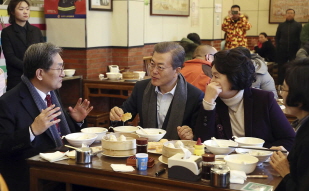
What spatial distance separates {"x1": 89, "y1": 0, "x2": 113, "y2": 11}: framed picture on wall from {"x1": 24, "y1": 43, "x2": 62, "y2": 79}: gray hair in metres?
2.95

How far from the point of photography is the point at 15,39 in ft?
16.7

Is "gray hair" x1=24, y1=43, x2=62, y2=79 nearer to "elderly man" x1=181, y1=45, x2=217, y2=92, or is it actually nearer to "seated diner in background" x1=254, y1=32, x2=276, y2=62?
"elderly man" x1=181, y1=45, x2=217, y2=92

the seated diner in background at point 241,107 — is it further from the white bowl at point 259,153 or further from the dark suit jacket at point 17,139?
the dark suit jacket at point 17,139

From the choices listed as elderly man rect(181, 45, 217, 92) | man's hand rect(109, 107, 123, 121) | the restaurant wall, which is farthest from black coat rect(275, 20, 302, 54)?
man's hand rect(109, 107, 123, 121)

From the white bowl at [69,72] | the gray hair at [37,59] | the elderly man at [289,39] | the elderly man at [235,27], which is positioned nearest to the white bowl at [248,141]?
the gray hair at [37,59]

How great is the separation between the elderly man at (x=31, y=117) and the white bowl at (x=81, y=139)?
0.14m

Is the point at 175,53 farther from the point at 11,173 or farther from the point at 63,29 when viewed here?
the point at 63,29

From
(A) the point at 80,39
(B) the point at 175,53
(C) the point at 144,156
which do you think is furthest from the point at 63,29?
(C) the point at 144,156

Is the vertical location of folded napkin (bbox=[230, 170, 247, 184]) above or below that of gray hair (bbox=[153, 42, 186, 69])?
below

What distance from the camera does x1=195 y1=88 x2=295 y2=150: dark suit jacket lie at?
2838 millimetres

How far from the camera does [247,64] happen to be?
2.91 meters

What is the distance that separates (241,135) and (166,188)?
37.9 inches

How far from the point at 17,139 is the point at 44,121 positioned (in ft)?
0.73

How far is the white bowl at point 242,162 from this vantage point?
2.23 metres
